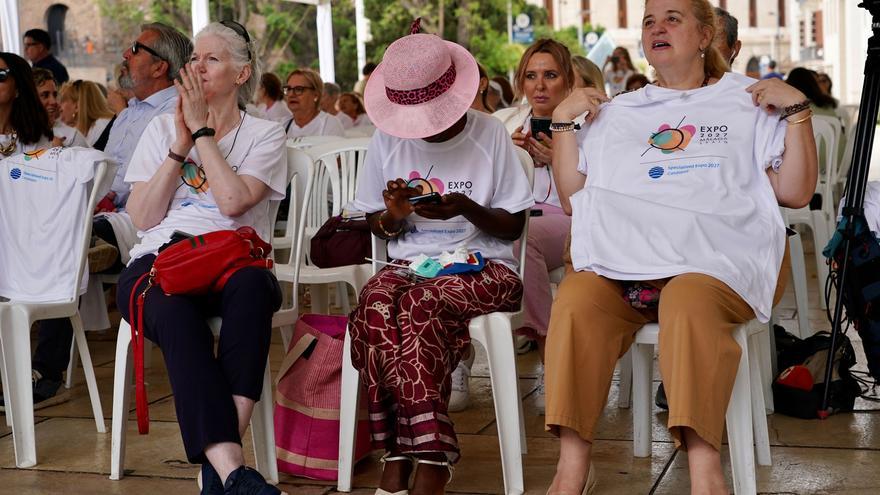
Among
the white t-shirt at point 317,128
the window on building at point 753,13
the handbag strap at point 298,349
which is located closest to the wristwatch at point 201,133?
the handbag strap at point 298,349

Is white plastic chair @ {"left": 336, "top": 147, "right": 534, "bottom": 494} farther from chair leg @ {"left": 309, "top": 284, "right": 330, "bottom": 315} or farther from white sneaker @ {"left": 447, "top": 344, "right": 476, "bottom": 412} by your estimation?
chair leg @ {"left": 309, "top": 284, "right": 330, "bottom": 315}

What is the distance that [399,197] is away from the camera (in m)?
3.16

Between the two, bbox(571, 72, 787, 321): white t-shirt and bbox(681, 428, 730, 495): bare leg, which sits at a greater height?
bbox(571, 72, 787, 321): white t-shirt

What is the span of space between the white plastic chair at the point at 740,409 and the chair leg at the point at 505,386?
0.34m

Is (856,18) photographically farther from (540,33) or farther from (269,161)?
(269,161)

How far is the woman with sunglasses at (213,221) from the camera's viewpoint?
113 inches

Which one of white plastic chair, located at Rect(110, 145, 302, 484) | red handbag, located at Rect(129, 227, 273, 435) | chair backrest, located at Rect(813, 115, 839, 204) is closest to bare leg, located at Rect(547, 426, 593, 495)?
white plastic chair, located at Rect(110, 145, 302, 484)

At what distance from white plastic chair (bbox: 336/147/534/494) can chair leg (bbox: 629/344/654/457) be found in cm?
36

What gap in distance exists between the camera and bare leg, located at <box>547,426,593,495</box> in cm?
282

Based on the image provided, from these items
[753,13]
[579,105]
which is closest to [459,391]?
[579,105]

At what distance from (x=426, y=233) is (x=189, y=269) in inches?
27.0

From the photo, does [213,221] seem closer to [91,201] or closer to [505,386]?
[91,201]

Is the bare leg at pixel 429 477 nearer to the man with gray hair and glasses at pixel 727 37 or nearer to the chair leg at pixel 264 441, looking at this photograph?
the chair leg at pixel 264 441

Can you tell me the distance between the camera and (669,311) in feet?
8.98
